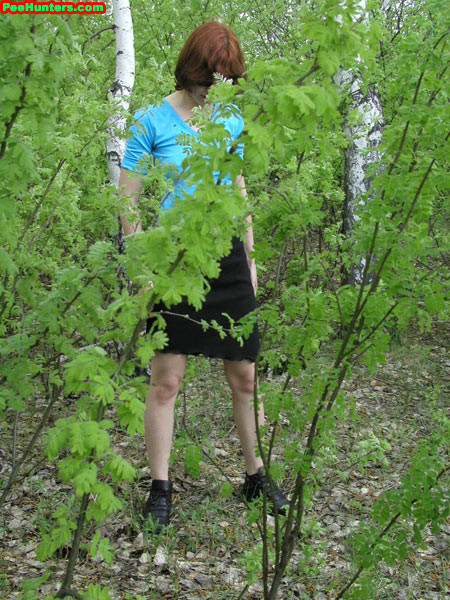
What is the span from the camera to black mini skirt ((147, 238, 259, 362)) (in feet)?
8.97

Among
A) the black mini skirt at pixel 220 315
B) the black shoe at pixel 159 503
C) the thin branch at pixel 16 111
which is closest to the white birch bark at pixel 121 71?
the black mini skirt at pixel 220 315

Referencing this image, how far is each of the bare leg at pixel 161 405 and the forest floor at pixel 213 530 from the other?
0.28m

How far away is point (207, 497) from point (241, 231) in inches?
74.6

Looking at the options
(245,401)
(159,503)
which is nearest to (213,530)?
(159,503)

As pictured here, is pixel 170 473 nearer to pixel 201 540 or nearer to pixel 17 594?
pixel 201 540

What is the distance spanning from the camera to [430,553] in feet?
9.72

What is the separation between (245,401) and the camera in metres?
2.98

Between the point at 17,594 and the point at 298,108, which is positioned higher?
the point at 298,108

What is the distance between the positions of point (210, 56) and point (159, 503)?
6.66ft

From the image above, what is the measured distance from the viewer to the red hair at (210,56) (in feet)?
8.16

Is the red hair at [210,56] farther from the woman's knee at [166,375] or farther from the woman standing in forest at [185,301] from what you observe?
the woman's knee at [166,375]

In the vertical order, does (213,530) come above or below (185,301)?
below

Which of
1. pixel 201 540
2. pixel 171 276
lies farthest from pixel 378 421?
pixel 171 276

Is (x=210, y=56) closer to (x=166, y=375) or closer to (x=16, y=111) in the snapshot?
(x=16, y=111)
